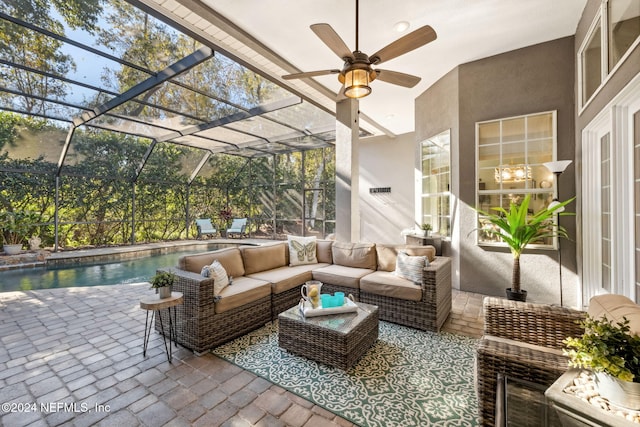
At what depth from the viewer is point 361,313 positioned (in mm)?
2600

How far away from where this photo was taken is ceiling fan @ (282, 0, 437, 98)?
215 cm

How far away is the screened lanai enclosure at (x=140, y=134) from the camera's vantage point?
3.65m

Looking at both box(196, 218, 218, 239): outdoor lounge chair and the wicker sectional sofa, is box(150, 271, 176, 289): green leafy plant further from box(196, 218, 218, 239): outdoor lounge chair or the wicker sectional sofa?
box(196, 218, 218, 239): outdoor lounge chair

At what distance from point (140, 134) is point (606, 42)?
906cm

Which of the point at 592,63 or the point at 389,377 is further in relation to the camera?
the point at 592,63

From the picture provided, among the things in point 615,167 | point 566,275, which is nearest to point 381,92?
point 615,167

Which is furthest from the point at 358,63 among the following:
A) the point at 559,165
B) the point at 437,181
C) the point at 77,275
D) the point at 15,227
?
the point at 15,227

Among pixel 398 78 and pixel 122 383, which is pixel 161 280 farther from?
pixel 398 78

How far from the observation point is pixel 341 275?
354 cm

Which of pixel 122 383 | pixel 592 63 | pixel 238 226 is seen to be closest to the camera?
pixel 122 383

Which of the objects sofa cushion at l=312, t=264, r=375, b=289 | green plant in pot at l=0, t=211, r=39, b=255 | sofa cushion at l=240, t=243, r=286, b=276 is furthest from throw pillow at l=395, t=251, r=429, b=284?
green plant in pot at l=0, t=211, r=39, b=255

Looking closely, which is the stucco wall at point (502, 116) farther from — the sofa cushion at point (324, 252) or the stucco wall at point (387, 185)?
the stucco wall at point (387, 185)

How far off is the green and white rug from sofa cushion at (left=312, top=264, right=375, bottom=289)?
73 cm

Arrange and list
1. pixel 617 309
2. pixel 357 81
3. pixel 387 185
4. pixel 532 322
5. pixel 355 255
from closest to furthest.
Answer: pixel 617 309
pixel 532 322
pixel 357 81
pixel 355 255
pixel 387 185
